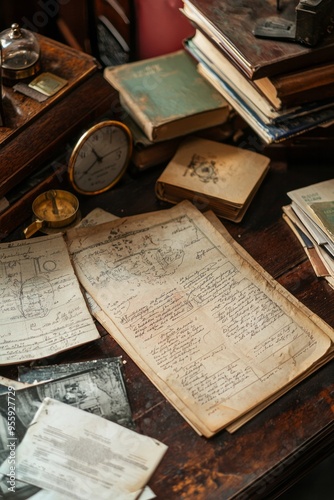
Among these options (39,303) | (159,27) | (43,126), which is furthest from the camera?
(159,27)

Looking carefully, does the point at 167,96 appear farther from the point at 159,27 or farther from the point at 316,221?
the point at 316,221

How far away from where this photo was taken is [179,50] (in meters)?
1.65

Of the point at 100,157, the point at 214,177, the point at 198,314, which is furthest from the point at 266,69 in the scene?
the point at 198,314

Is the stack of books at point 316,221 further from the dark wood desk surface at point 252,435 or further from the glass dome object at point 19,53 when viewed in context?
the glass dome object at point 19,53

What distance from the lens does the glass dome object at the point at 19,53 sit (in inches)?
52.4

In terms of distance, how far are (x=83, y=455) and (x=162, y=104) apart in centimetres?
77

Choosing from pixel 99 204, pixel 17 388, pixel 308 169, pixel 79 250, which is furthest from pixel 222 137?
pixel 17 388

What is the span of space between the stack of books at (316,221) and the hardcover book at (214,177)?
0.32ft

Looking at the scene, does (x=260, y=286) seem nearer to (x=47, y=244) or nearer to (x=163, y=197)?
(x=163, y=197)

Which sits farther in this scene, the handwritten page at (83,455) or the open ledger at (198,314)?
the open ledger at (198,314)

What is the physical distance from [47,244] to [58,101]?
292 mm

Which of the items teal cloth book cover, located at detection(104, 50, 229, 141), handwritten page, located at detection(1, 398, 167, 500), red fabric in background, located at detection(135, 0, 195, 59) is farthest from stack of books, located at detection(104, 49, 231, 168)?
handwritten page, located at detection(1, 398, 167, 500)

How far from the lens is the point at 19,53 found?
1.35 m

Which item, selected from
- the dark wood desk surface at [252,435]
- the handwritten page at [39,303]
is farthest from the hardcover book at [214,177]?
the handwritten page at [39,303]
